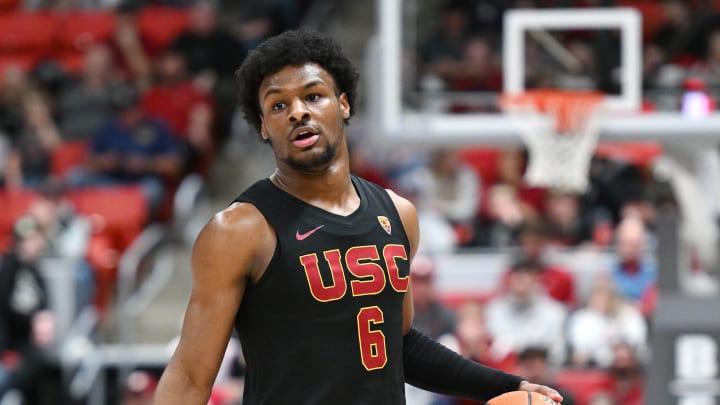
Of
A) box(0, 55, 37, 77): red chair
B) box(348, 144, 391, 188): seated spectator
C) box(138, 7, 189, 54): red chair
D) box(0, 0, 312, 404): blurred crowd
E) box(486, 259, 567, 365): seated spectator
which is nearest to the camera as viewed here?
box(486, 259, 567, 365): seated spectator

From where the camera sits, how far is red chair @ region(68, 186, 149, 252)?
11.4 m

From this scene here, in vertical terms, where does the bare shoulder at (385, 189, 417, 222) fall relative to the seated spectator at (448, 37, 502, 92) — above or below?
above

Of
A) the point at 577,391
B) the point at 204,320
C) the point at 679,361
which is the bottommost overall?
the point at 577,391

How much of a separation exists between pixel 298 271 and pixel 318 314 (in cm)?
13

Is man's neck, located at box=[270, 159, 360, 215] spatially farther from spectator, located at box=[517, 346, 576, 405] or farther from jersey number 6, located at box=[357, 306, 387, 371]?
spectator, located at box=[517, 346, 576, 405]

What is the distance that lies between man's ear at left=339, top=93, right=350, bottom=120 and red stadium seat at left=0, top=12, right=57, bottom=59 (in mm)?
10875

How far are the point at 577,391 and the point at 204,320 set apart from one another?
5.47 meters

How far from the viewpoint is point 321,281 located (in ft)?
12.2

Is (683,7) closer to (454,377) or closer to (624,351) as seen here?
(624,351)

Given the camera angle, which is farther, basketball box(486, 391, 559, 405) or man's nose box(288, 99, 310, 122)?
basketball box(486, 391, 559, 405)

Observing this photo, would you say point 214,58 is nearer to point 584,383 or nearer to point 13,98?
point 13,98

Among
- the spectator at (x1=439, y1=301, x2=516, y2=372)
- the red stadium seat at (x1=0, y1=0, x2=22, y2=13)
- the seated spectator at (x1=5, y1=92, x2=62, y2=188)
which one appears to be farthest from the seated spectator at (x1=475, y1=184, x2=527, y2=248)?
the red stadium seat at (x1=0, y1=0, x2=22, y2=13)

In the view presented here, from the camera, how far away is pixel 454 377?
4062 mm

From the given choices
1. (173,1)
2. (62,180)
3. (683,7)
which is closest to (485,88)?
(683,7)
